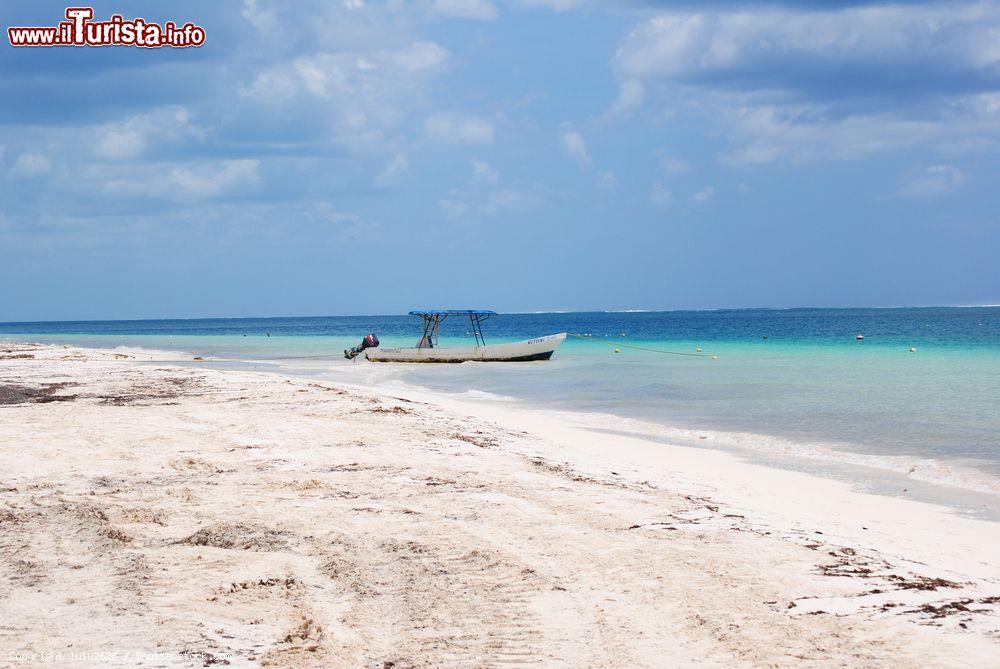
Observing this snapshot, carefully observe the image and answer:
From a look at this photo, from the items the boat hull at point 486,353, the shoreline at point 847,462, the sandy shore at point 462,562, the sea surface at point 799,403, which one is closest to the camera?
the sandy shore at point 462,562

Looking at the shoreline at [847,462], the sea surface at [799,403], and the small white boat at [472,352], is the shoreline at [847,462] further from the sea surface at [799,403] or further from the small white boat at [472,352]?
the small white boat at [472,352]

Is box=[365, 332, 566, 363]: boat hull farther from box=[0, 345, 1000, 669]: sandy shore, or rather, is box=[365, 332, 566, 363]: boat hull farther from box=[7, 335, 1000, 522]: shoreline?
box=[0, 345, 1000, 669]: sandy shore

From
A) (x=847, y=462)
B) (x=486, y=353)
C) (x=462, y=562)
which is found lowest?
(x=847, y=462)

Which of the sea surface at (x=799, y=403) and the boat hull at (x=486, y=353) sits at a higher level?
the boat hull at (x=486, y=353)

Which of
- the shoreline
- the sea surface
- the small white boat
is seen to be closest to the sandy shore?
the shoreline

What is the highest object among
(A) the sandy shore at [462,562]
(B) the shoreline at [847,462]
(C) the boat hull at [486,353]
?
(C) the boat hull at [486,353]

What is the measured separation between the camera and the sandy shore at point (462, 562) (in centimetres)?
466

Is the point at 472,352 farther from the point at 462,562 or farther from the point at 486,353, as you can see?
the point at 462,562

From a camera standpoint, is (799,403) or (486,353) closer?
(799,403)

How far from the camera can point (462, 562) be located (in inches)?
242

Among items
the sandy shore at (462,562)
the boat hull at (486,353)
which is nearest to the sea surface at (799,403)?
the boat hull at (486,353)

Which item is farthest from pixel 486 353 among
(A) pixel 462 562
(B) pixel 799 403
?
(A) pixel 462 562

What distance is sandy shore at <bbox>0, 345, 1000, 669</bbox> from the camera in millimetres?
4664

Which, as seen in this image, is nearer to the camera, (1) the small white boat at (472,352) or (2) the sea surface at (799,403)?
(2) the sea surface at (799,403)
